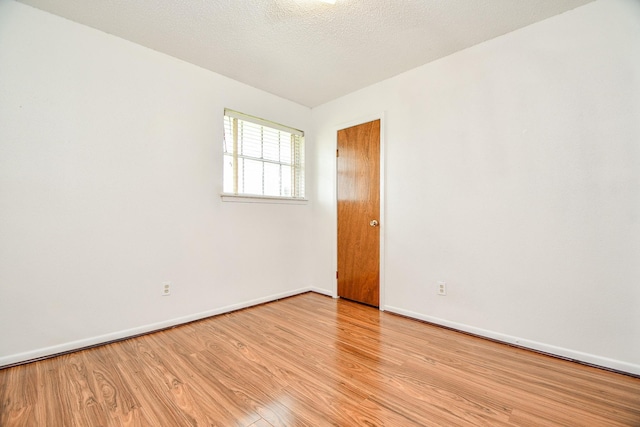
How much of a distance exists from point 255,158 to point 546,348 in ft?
10.8

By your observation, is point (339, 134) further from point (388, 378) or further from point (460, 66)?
point (388, 378)

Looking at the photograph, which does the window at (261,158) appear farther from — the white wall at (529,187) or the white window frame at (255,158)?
the white wall at (529,187)

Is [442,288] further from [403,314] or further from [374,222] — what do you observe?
[374,222]

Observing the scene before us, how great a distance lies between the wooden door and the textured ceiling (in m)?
0.81

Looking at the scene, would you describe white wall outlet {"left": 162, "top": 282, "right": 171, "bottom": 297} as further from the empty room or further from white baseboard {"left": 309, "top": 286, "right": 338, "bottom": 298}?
white baseboard {"left": 309, "top": 286, "right": 338, "bottom": 298}

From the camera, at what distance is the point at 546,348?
209cm

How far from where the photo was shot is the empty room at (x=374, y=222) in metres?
1.67

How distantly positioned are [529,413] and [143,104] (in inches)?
139

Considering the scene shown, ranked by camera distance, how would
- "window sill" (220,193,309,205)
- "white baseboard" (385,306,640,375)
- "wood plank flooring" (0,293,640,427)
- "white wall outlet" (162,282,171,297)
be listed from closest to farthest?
"wood plank flooring" (0,293,640,427), "white baseboard" (385,306,640,375), "white wall outlet" (162,282,171,297), "window sill" (220,193,309,205)

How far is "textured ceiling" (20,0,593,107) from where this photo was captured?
6.48 feet

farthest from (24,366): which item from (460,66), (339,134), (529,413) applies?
(460,66)

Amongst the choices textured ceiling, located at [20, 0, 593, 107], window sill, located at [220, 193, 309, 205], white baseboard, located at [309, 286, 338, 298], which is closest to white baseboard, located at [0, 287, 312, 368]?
white baseboard, located at [309, 286, 338, 298]

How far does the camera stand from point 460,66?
2539mm

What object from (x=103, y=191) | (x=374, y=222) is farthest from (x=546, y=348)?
(x=103, y=191)
